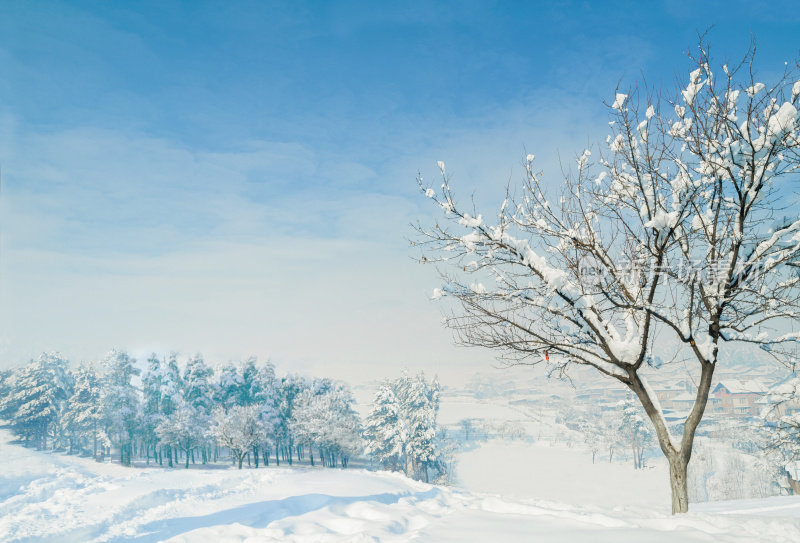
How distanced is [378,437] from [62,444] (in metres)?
33.8

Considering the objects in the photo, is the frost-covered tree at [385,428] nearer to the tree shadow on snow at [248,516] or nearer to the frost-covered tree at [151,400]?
the frost-covered tree at [151,400]

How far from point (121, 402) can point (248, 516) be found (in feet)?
140

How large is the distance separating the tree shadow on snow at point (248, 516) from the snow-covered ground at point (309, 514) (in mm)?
24

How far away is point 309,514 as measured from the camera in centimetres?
762

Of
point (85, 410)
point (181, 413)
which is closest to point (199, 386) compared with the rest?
point (181, 413)

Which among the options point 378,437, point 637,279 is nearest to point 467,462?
point 378,437

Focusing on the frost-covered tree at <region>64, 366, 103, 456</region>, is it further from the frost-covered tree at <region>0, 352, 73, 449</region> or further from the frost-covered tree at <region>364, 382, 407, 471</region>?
the frost-covered tree at <region>364, 382, 407, 471</region>

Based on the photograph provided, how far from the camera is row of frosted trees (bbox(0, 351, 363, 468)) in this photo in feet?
132

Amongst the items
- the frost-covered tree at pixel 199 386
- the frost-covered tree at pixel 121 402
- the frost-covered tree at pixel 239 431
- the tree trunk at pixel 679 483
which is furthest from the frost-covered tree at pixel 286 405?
the tree trunk at pixel 679 483

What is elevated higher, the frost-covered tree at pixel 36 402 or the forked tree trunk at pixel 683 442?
the forked tree trunk at pixel 683 442

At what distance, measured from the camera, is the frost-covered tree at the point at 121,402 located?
4112cm

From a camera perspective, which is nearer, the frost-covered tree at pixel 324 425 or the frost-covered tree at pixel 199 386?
the frost-covered tree at pixel 324 425

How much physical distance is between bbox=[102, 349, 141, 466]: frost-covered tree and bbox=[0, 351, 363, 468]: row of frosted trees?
0.30 feet

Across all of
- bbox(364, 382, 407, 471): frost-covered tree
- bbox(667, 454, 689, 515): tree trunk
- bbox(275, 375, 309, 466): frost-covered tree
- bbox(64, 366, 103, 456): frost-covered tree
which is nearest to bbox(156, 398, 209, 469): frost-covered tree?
bbox(64, 366, 103, 456): frost-covered tree
